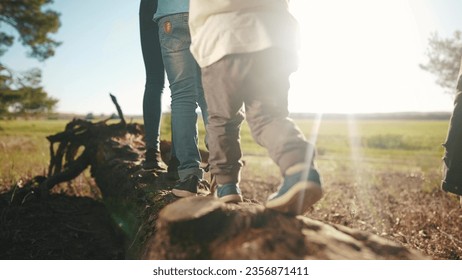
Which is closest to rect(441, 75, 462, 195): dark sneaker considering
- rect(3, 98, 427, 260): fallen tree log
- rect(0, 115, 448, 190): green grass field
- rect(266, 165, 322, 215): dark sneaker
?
rect(0, 115, 448, 190): green grass field

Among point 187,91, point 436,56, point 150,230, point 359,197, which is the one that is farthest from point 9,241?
point 436,56

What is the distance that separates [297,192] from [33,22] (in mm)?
9532

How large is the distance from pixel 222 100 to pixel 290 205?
586 millimetres

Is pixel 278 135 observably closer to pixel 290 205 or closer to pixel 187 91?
pixel 290 205

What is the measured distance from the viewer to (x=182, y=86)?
86.5 inches

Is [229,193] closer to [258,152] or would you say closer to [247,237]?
[247,237]

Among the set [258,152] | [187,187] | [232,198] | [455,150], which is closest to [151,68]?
[187,187]

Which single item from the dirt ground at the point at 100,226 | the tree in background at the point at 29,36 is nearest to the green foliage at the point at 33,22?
the tree in background at the point at 29,36

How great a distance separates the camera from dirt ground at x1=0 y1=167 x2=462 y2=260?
252 cm

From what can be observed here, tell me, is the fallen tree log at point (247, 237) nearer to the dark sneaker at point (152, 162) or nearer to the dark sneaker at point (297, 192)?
the dark sneaker at point (297, 192)

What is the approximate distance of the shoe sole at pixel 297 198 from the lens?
1.30 metres

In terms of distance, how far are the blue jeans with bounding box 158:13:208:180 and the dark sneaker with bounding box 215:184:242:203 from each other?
482 mm

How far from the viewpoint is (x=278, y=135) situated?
1.47 meters

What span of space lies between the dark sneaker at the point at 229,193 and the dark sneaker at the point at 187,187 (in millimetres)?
300
